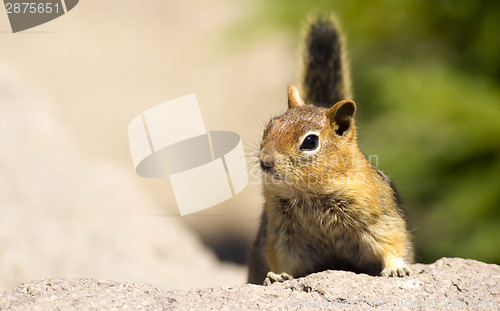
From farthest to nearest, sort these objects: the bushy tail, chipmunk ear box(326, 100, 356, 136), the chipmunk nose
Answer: the bushy tail < chipmunk ear box(326, 100, 356, 136) < the chipmunk nose

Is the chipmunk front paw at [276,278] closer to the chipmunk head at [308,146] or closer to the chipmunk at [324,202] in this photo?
the chipmunk at [324,202]

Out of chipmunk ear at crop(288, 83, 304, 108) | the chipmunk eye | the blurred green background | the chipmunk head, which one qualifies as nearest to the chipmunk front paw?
the chipmunk head

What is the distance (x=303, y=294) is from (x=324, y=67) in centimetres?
223

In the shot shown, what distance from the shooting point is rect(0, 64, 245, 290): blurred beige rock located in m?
5.38

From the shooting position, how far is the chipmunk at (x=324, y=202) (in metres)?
3.60

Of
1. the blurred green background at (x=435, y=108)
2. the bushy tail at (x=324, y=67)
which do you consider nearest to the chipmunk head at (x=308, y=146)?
the bushy tail at (x=324, y=67)

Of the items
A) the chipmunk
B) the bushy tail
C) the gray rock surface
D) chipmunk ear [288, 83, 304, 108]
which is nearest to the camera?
the gray rock surface

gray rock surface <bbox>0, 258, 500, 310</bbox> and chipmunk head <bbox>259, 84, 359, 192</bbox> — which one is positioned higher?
chipmunk head <bbox>259, 84, 359, 192</bbox>

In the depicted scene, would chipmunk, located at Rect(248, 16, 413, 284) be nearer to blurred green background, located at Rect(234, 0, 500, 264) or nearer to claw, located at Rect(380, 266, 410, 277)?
claw, located at Rect(380, 266, 410, 277)

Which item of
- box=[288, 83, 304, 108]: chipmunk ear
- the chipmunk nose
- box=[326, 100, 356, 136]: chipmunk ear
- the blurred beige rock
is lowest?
the blurred beige rock

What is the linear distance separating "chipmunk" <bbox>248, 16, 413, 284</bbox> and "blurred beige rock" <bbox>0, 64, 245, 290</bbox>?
2.28 metres

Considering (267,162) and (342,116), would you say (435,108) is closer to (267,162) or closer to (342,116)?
(342,116)

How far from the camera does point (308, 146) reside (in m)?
3.65

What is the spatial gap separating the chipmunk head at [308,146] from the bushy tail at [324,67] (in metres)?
1.12
